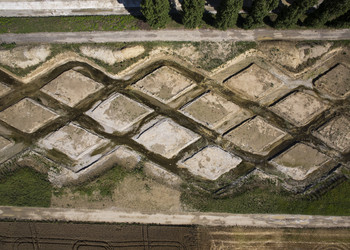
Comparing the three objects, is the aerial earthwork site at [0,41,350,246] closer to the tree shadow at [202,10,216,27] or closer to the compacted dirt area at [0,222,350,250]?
the compacted dirt area at [0,222,350,250]

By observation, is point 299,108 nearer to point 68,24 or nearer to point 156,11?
point 156,11

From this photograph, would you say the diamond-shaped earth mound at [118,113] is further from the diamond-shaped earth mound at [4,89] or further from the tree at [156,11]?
the diamond-shaped earth mound at [4,89]

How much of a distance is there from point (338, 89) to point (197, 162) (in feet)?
64.0

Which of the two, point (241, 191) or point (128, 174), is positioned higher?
point (128, 174)

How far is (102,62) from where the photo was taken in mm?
27312

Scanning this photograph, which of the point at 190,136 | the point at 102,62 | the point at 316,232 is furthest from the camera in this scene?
the point at 102,62

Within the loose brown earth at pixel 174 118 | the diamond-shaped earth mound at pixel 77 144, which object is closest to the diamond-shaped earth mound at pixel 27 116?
the loose brown earth at pixel 174 118

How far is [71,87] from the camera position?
26.7 metres

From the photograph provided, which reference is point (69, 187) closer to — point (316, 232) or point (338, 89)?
point (316, 232)

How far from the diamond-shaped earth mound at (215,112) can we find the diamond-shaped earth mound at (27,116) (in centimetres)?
1610

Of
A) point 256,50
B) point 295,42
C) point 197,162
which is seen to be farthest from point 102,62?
point 295,42

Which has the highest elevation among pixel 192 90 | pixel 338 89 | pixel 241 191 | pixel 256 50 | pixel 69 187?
pixel 256 50

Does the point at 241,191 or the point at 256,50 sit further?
the point at 256,50

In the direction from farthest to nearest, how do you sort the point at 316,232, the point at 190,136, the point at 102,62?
the point at 102,62
the point at 190,136
the point at 316,232
